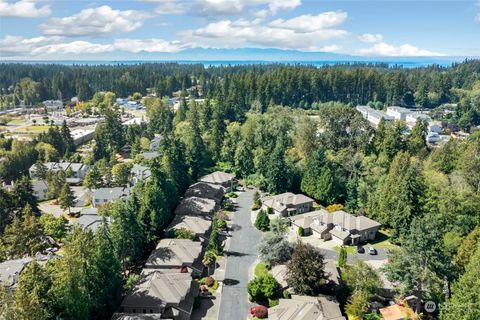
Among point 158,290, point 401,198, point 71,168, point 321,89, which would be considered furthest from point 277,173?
point 321,89

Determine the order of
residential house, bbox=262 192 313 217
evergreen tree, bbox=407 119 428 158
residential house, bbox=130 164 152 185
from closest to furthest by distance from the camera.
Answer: residential house, bbox=262 192 313 217, evergreen tree, bbox=407 119 428 158, residential house, bbox=130 164 152 185

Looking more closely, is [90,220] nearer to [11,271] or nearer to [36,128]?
[11,271]

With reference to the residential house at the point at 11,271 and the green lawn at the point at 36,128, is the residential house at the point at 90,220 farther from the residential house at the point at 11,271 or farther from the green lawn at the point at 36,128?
the green lawn at the point at 36,128

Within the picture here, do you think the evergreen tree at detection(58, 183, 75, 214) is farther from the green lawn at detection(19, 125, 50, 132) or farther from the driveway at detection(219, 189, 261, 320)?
the green lawn at detection(19, 125, 50, 132)

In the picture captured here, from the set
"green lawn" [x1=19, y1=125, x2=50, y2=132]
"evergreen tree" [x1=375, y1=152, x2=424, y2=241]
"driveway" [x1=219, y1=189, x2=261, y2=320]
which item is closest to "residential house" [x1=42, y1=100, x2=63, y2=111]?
"green lawn" [x1=19, y1=125, x2=50, y2=132]

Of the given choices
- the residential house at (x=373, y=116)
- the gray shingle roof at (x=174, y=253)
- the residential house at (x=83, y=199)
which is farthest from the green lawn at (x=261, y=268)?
the residential house at (x=373, y=116)

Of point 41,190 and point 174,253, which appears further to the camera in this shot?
point 41,190
